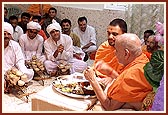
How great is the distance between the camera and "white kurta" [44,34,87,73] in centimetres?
341

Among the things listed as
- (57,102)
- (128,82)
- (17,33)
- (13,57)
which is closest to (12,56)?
(13,57)

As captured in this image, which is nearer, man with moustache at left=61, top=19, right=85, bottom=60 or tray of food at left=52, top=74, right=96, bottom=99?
tray of food at left=52, top=74, right=96, bottom=99

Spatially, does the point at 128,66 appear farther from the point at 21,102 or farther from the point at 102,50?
the point at 21,102

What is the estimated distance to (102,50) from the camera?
7.50 ft

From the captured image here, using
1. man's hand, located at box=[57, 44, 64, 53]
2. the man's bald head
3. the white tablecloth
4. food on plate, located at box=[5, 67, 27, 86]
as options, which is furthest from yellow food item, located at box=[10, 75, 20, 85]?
the man's bald head

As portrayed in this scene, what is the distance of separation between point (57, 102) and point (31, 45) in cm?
193

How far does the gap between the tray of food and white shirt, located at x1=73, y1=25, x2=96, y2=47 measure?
2292 millimetres

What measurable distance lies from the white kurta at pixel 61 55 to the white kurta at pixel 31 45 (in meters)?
0.08

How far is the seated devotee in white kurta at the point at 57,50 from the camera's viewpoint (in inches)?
134

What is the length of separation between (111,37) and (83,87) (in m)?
0.53

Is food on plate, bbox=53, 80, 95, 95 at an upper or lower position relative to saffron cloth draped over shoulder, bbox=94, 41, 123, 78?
lower

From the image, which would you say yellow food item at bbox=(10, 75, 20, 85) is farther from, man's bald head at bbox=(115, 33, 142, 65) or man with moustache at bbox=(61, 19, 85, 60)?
man's bald head at bbox=(115, 33, 142, 65)

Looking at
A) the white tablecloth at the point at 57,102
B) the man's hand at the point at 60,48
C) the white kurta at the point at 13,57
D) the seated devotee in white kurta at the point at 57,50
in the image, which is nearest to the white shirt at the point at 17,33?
the seated devotee in white kurta at the point at 57,50

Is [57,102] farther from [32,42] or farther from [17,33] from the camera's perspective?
[17,33]
